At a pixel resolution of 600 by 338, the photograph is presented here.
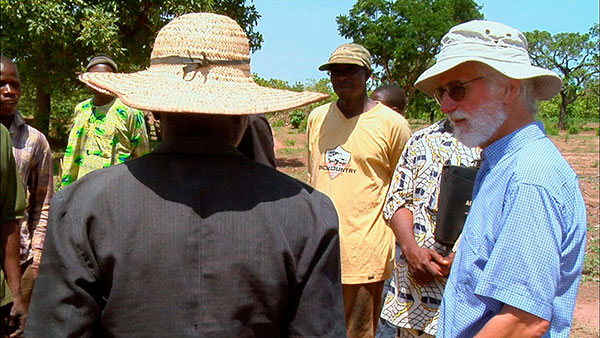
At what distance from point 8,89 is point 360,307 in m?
2.40

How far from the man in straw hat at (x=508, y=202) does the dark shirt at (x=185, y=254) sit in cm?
48

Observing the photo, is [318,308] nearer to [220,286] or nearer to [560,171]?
[220,286]

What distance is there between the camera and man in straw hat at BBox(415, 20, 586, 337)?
59.3 inches

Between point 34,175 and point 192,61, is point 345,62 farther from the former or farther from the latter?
point 192,61

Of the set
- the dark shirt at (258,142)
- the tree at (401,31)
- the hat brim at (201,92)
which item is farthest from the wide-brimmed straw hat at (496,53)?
the tree at (401,31)

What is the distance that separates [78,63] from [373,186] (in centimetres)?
1244

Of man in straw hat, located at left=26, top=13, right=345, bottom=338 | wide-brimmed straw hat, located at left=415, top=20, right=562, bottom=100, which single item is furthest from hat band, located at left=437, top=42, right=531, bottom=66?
man in straw hat, located at left=26, top=13, right=345, bottom=338

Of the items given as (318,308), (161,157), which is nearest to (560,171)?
(318,308)

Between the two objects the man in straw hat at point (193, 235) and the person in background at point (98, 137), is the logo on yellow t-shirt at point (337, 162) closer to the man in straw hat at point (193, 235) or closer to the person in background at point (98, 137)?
the person in background at point (98, 137)

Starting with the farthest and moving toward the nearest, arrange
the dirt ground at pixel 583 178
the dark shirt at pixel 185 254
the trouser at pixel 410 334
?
the dirt ground at pixel 583 178 < the trouser at pixel 410 334 < the dark shirt at pixel 185 254

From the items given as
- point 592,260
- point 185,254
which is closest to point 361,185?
point 185,254

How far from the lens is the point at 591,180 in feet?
45.6

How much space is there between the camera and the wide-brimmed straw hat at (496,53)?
1703 mm

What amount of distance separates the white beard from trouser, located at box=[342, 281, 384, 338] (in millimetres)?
1821
